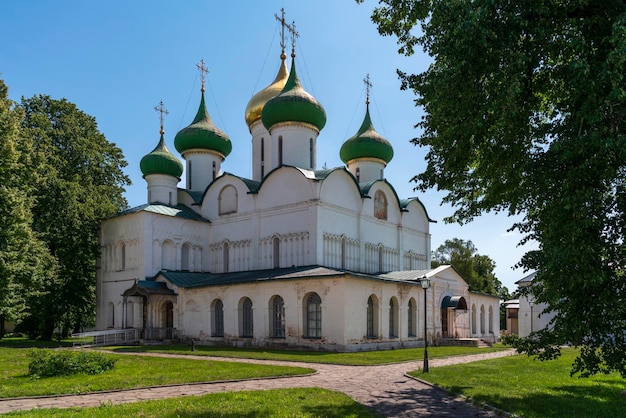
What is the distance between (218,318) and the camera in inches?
1064

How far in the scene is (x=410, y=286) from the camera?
86.9 feet

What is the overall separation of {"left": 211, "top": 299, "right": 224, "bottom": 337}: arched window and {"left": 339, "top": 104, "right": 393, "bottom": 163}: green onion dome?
12.9 m

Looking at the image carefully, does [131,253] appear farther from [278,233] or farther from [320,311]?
[320,311]

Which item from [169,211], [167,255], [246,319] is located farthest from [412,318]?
[169,211]

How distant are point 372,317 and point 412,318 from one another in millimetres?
3381

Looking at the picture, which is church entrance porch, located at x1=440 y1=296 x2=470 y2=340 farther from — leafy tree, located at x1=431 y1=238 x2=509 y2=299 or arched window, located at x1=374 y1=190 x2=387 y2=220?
Result: leafy tree, located at x1=431 y1=238 x2=509 y2=299

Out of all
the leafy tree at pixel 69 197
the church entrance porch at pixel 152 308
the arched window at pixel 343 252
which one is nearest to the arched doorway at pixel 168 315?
the church entrance porch at pixel 152 308

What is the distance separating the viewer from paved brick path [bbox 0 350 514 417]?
29.4ft

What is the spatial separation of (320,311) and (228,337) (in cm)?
518

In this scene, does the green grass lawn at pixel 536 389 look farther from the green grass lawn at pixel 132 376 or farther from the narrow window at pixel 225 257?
the narrow window at pixel 225 257

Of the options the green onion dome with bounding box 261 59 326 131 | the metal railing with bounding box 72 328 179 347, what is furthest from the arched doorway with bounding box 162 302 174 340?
the green onion dome with bounding box 261 59 326 131

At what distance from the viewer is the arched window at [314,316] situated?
23.5 metres

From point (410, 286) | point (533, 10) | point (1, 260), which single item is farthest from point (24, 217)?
point (533, 10)

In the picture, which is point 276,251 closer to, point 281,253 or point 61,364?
point 281,253
